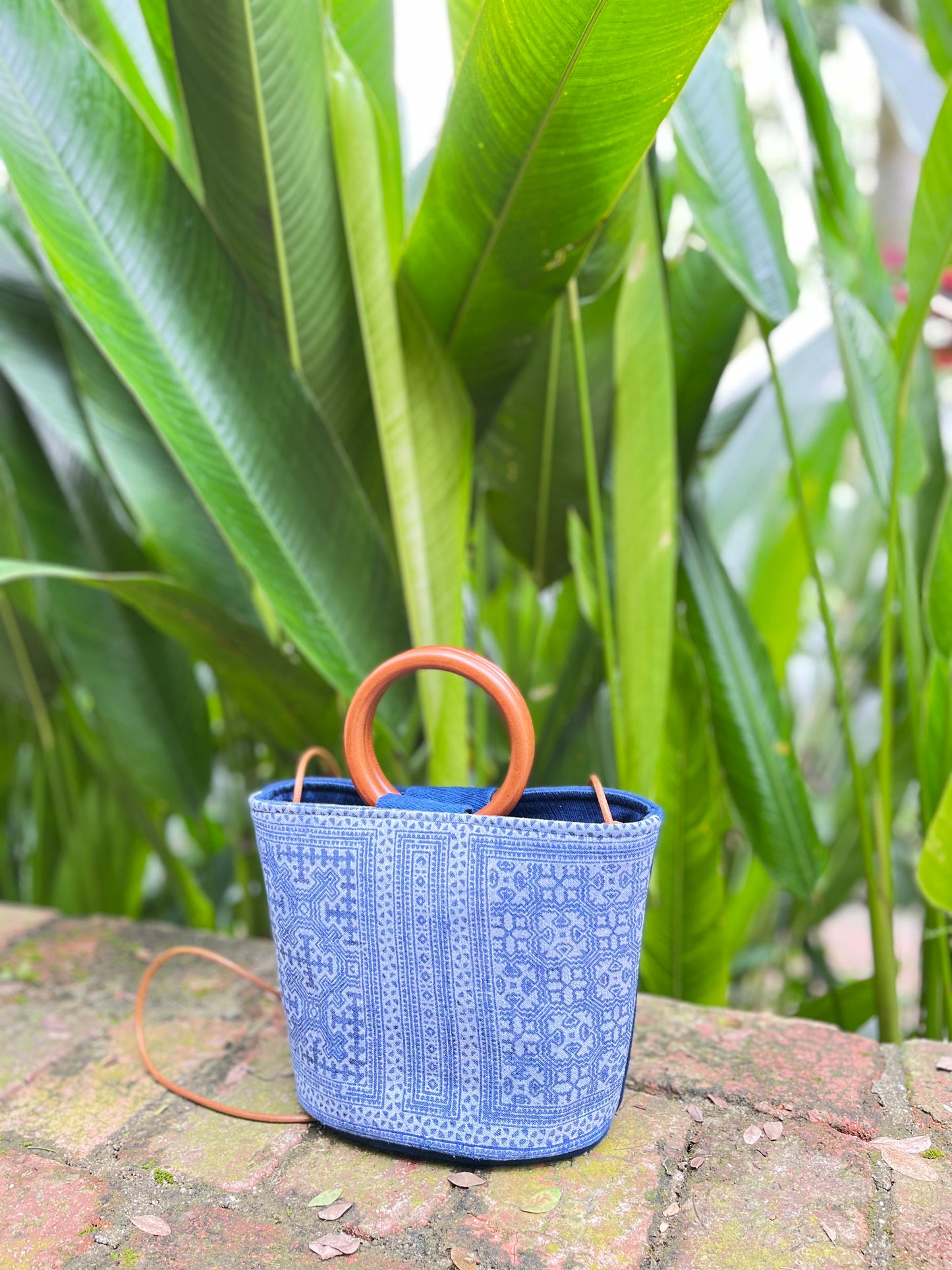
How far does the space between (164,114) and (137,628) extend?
529 millimetres

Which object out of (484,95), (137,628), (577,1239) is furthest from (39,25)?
(577,1239)

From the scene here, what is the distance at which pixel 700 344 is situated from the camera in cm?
96

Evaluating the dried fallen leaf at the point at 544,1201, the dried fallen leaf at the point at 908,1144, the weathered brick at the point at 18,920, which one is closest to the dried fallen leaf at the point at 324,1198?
the dried fallen leaf at the point at 544,1201

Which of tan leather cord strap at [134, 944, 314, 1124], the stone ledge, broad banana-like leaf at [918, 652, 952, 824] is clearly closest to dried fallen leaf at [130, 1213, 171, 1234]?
the stone ledge

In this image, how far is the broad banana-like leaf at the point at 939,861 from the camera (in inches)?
27.7

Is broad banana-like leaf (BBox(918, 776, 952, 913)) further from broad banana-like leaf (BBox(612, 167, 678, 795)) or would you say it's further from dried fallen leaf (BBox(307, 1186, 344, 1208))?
dried fallen leaf (BBox(307, 1186, 344, 1208))

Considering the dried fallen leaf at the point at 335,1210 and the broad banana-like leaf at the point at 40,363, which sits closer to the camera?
the dried fallen leaf at the point at 335,1210

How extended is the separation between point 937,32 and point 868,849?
834 millimetres

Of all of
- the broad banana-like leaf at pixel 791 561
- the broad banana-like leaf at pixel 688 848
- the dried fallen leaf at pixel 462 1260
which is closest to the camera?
the dried fallen leaf at pixel 462 1260

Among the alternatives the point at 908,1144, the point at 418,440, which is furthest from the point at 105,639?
the point at 908,1144

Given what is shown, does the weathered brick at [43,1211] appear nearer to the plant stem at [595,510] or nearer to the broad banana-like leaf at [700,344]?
the plant stem at [595,510]

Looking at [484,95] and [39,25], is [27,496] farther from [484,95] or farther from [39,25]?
[484,95]

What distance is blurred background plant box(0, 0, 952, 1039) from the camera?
2.39 feet

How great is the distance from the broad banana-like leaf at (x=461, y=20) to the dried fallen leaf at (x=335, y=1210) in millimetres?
784
